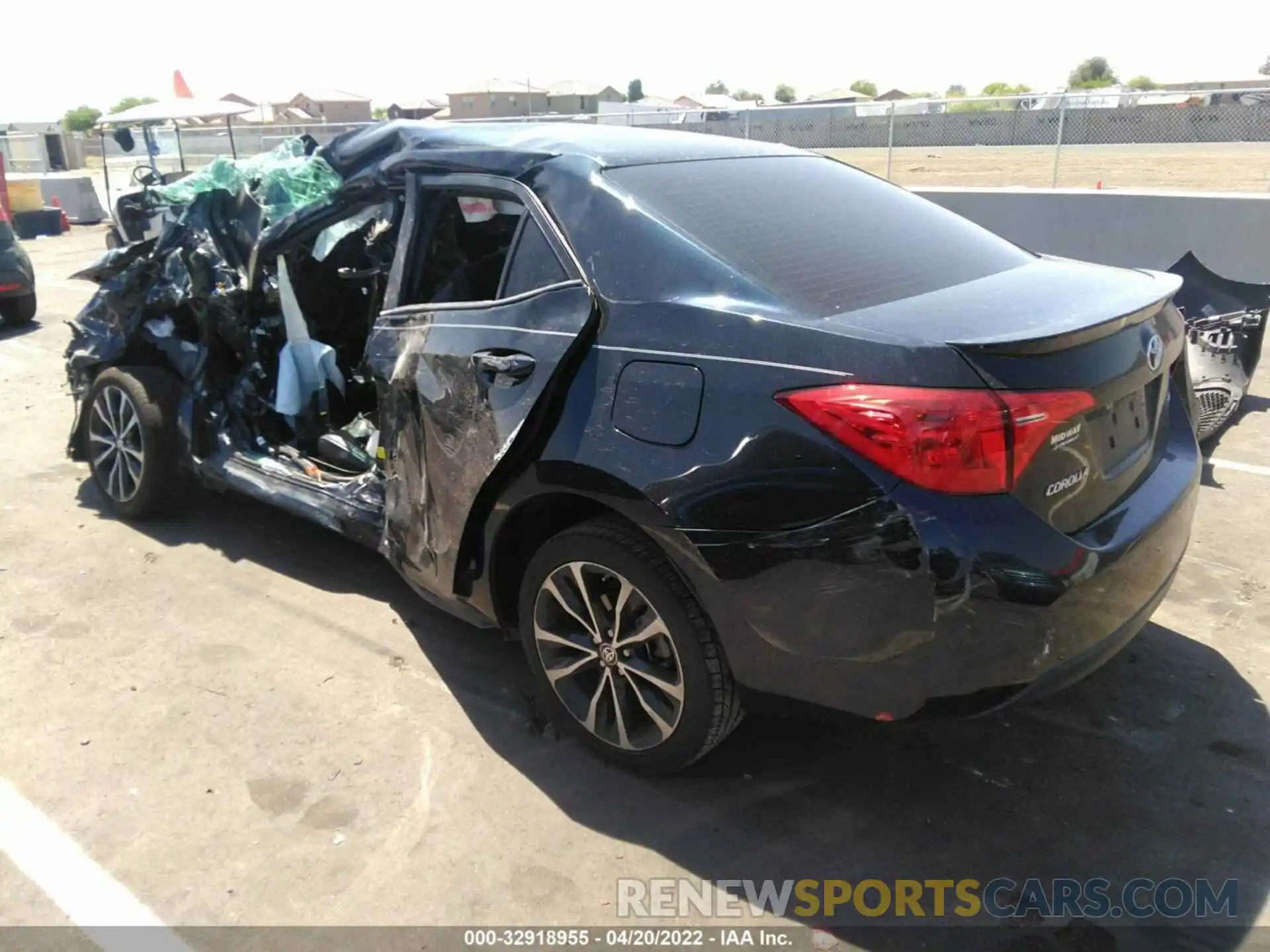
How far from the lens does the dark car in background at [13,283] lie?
34.0 feet

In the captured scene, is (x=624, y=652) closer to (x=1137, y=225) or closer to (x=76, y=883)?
(x=76, y=883)

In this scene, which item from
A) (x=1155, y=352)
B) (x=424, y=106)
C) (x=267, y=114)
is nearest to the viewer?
(x=1155, y=352)

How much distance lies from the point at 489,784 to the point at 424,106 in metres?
48.0

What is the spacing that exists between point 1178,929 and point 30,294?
37.7 feet

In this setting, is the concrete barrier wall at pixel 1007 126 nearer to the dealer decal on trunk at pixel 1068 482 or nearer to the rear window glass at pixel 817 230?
the rear window glass at pixel 817 230

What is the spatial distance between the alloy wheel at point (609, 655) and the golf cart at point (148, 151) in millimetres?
3282

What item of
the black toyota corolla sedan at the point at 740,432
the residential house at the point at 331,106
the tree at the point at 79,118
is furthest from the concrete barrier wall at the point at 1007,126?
the tree at the point at 79,118

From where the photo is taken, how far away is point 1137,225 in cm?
953

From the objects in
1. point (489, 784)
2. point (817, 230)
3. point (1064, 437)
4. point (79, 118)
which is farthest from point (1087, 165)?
point (79, 118)

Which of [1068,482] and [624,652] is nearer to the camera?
[1068,482]

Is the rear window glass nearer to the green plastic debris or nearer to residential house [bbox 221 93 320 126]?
the green plastic debris

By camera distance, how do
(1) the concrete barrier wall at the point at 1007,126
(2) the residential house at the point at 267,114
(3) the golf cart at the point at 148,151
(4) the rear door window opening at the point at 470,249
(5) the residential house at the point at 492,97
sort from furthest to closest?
(5) the residential house at the point at 492,97 < (2) the residential house at the point at 267,114 < (1) the concrete barrier wall at the point at 1007,126 < (3) the golf cart at the point at 148,151 < (4) the rear door window opening at the point at 470,249

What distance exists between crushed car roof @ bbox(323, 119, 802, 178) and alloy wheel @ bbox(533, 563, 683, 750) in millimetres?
1330

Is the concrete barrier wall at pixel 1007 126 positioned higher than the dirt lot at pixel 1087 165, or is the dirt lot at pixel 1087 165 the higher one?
the concrete barrier wall at pixel 1007 126
